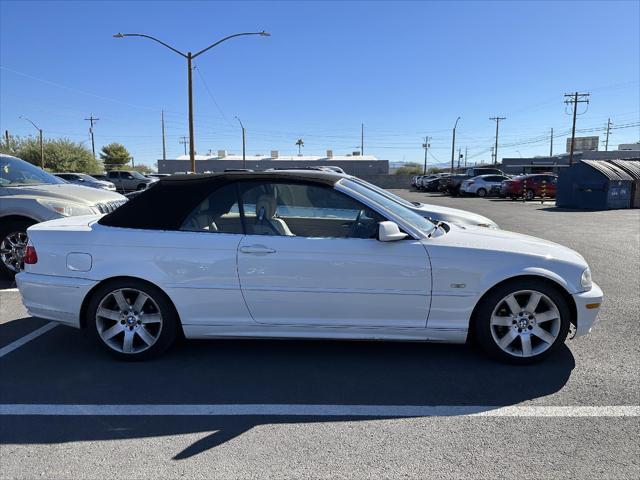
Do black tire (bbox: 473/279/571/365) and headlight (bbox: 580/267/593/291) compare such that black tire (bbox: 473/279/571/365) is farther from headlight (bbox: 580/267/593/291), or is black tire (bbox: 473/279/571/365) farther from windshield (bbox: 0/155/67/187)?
windshield (bbox: 0/155/67/187)

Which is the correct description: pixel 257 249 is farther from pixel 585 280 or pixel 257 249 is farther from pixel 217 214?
pixel 585 280

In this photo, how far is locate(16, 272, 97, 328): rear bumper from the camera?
12.6ft

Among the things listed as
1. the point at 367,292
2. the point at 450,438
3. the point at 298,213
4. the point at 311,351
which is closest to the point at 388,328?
the point at 367,292

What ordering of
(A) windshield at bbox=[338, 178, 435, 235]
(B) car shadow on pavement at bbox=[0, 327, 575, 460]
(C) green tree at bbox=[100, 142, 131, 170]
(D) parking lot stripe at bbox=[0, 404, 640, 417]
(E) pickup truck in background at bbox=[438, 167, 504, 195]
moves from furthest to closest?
(C) green tree at bbox=[100, 142, 131, 170], (E) pickup truck in background at bbox=[438, 167, 504, 195], (A) windshield at bbox=[338, 178, 435, 235], (D) parking lot stripe at bbox=[0, 404, 640, 417], (B) car shadow on pavement at bbox=[0, 327, 575, 460]

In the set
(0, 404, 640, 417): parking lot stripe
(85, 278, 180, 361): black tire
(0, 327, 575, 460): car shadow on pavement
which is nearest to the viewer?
(0, 327, 575, 460): car shadow on pavement

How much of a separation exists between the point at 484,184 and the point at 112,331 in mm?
31100

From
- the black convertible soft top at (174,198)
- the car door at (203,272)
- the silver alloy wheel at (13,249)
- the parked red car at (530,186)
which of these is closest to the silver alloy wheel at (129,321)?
the car door at (203,272)

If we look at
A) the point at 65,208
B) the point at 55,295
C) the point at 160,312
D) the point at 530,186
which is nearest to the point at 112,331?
the point at 160,312

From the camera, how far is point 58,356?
407 cm

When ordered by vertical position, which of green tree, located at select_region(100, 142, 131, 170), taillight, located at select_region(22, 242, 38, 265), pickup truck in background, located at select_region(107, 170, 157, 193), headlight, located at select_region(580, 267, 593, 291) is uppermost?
green tree, located at select_region(100, 142, 131, 170)

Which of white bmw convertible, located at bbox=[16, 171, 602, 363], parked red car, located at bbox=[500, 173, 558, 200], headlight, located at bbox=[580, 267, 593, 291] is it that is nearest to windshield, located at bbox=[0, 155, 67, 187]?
white bmw convertible, located at bbox=[16, 171, 602, 363]

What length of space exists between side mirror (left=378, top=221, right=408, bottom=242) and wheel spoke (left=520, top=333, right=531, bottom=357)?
1.29 metres

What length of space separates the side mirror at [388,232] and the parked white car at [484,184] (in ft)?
99.5

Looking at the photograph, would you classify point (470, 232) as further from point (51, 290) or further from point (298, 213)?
point (51, 290)
